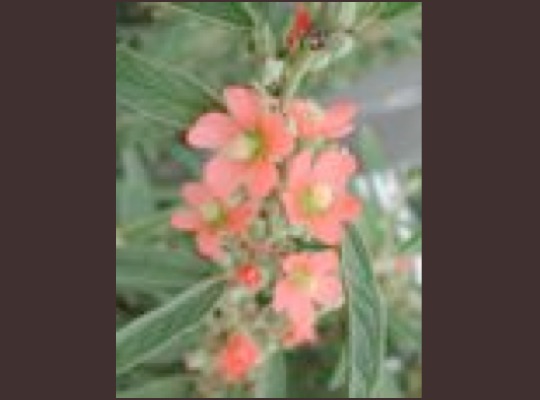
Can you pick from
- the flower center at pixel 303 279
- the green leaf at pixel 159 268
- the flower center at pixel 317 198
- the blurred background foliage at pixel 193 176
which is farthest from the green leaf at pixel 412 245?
the flower center at pixel 317 198

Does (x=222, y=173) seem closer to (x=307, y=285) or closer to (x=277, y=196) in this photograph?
(x=277, y=196)

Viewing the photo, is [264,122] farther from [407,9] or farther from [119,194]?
[119,194]

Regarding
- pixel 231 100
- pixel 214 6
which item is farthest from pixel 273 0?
pixel 231 100

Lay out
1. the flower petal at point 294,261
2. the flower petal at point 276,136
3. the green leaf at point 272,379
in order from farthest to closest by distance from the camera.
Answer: the green leaf at point 272,379 < the flower petal at point 294,261 < the flower petal at point 276,136

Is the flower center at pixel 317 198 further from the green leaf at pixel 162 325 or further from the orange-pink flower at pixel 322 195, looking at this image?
the green leaf at pixel 162 325

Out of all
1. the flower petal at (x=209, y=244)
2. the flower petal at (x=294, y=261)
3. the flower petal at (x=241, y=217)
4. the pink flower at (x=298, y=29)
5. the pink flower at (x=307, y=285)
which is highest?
the pink flower at (x=298, y=29)

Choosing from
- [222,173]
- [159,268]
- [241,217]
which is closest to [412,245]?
[159,268]
